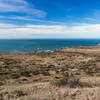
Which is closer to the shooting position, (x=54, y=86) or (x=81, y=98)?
(x=81, y=98)

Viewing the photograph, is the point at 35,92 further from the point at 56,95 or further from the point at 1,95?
the point at 1,95

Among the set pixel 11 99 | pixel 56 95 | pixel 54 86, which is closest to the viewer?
pixel 11 99

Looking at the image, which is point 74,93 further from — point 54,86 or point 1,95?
point 1,95

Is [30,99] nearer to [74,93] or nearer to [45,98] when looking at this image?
[45,98]

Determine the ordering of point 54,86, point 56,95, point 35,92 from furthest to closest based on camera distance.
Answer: point 54,86 → point 35,92 → point 56,95

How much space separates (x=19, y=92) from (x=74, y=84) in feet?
11.0

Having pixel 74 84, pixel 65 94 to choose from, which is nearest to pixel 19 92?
pixel 65 94

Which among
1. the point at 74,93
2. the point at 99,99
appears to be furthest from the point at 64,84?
the point at 99,99

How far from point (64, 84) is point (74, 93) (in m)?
1.41

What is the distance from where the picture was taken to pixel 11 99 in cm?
534

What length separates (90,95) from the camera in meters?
5.86

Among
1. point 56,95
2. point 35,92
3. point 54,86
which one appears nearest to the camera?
point 56,95

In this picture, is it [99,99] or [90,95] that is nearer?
[99,99]

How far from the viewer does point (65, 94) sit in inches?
234
